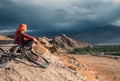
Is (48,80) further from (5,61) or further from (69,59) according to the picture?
(69,59)

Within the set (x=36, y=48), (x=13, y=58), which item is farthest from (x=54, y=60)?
(x=13, y=58)

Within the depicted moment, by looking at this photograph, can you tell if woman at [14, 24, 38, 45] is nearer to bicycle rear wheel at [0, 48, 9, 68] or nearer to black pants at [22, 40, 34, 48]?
black pants at [22, 40, 34, 48]

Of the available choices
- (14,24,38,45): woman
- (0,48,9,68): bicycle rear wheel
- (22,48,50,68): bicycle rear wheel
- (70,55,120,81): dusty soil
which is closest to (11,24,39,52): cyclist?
(14,24,38,45): woman

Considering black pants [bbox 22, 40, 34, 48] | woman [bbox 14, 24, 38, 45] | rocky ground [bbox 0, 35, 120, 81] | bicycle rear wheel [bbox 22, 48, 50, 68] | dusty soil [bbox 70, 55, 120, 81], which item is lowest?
dusty soil [bbox 70, 55, 120, 81]

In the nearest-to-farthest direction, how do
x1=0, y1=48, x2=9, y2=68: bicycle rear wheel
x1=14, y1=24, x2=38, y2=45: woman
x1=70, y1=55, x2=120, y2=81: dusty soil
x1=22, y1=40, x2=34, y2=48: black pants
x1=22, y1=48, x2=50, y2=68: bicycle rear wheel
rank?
1. x1=0, y1=48, x2=9, y2=68: bicycle rear wheel
2. x1=14, y1=24, x2=38, y2=45: woman
3. x1=22, y1=40, x2=34, y2=48: black pants
4. x1=22, y1=48, x2=50, y2=68: bicycle rear wheel
5. x1=70, y1=55, x2=120, y2=81: dusty soil

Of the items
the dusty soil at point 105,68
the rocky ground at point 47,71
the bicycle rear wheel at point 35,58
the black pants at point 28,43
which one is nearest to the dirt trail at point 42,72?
the rocky ground at point 47,71

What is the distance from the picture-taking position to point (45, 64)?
70.0 ft

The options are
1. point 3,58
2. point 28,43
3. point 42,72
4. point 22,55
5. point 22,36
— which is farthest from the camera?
point 42,72

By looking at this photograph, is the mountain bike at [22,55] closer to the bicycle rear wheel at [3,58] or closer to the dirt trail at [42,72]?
the bicycle rear wheel at [3,58]

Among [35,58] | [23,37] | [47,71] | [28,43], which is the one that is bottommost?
[47,71]

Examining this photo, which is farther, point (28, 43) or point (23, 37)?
point (28, 43)

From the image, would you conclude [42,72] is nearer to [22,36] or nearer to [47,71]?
[47,71]

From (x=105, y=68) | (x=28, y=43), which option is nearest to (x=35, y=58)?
(x=28, y=43)

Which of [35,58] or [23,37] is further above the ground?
[23,37]
